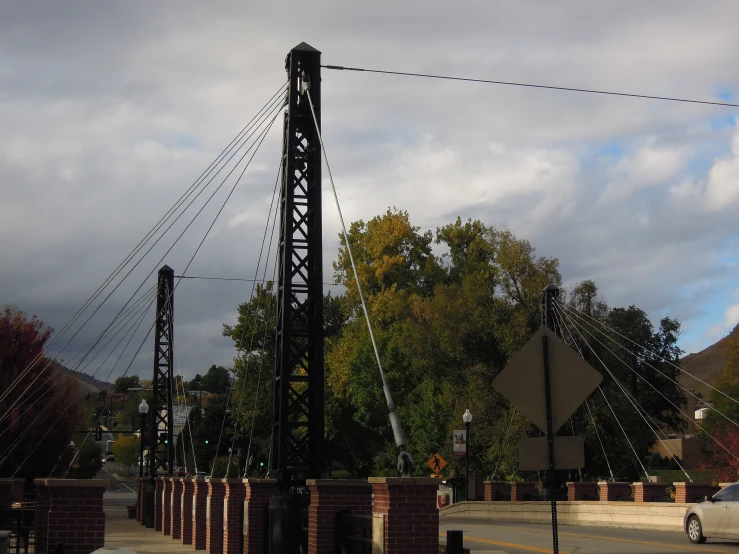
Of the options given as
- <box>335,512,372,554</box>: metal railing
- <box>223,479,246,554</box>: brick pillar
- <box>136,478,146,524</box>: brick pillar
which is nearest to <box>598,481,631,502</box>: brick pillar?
<box>223,479,246,554</box>: brick pillar

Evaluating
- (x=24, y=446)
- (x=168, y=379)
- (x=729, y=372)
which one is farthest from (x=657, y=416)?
(x=24, y=446)

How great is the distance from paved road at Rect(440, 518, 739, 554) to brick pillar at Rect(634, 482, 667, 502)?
7.77 ft

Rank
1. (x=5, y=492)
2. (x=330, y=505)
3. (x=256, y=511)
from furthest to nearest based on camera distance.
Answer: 1. (x=5, y=492)
2. (x=256, y=511)
3. (x=330, y=505)

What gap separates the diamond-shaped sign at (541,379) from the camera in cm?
859

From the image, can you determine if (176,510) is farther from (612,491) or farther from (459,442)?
(459,442)

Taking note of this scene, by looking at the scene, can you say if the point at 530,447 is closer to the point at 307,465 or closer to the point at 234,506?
the point at 307,465

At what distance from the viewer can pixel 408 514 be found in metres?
11.4

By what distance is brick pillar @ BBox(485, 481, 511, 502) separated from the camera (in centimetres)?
4209

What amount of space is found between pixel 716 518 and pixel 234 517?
34.6 ft

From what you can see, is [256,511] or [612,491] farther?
[612,491]

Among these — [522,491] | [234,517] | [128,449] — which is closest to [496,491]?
[522,491]

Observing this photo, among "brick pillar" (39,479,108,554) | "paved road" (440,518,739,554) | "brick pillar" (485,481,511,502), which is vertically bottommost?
"paved road" (440,518,739,554)

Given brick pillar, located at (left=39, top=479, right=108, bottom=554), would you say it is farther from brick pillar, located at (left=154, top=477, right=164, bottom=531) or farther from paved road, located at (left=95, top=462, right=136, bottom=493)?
paved road, located at (left=95, top=462, right=136, bottom=493)

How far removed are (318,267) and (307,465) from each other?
402 cm
